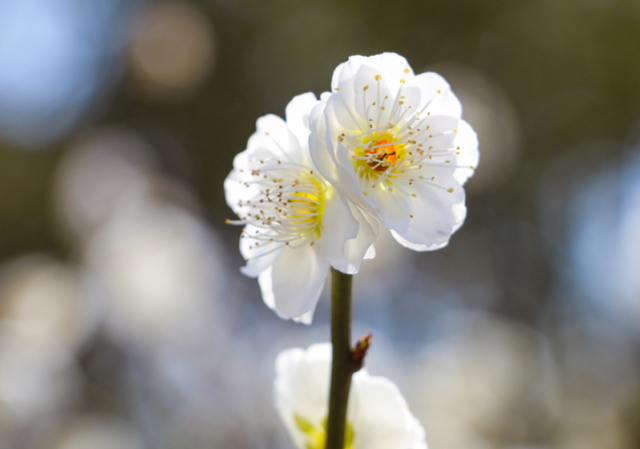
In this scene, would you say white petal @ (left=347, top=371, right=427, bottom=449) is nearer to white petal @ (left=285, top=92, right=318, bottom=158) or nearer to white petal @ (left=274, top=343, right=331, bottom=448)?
white petal @ (left=274, top=343, right=331, bottom=448)

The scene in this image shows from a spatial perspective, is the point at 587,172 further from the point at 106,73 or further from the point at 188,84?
the point at 106,73

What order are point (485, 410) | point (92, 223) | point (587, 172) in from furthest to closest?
point (587, 172)
point (92, 223)
point (485, 410)

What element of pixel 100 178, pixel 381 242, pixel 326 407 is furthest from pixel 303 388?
pixel 100 178

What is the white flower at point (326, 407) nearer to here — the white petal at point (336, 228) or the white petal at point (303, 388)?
the white petal at point (303, 388)

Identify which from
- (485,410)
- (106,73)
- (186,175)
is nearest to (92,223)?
(186,175)

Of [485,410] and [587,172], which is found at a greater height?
[587,172]

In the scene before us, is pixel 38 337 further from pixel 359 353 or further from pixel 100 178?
pixel 359 353

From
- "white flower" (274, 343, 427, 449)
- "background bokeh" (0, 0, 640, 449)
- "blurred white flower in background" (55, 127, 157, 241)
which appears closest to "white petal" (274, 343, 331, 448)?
"white flower" (274, 343, 427, 449)
